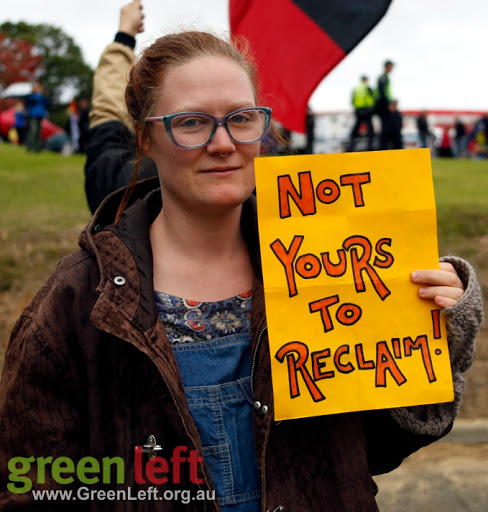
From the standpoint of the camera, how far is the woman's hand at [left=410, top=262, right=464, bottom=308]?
5.02ft

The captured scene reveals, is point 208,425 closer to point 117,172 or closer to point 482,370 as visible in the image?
point 117,172

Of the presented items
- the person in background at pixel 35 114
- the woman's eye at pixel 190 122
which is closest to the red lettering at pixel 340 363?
the woman's eye at pixel 190 122

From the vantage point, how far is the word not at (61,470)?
151cm

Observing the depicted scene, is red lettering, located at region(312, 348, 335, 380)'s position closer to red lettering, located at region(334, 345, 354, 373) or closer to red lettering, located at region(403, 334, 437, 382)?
red lettering, located at region(334, 345, 354, 373)

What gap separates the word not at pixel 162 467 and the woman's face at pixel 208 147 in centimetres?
58

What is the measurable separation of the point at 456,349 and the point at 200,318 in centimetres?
61

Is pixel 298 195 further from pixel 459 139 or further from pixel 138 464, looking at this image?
pixel 459 139

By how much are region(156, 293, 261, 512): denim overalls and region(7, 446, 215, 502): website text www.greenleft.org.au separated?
0.06 metres

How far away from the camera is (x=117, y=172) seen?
248cm

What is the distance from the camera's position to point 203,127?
5.13 ft

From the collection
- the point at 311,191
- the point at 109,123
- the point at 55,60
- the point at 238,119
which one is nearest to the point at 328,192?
the point at 311,191

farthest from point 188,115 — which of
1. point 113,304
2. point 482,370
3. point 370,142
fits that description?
point 370,142

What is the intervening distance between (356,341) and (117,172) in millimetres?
1283

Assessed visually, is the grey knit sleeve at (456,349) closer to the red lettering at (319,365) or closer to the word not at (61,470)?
the red lettering at (319,365)
